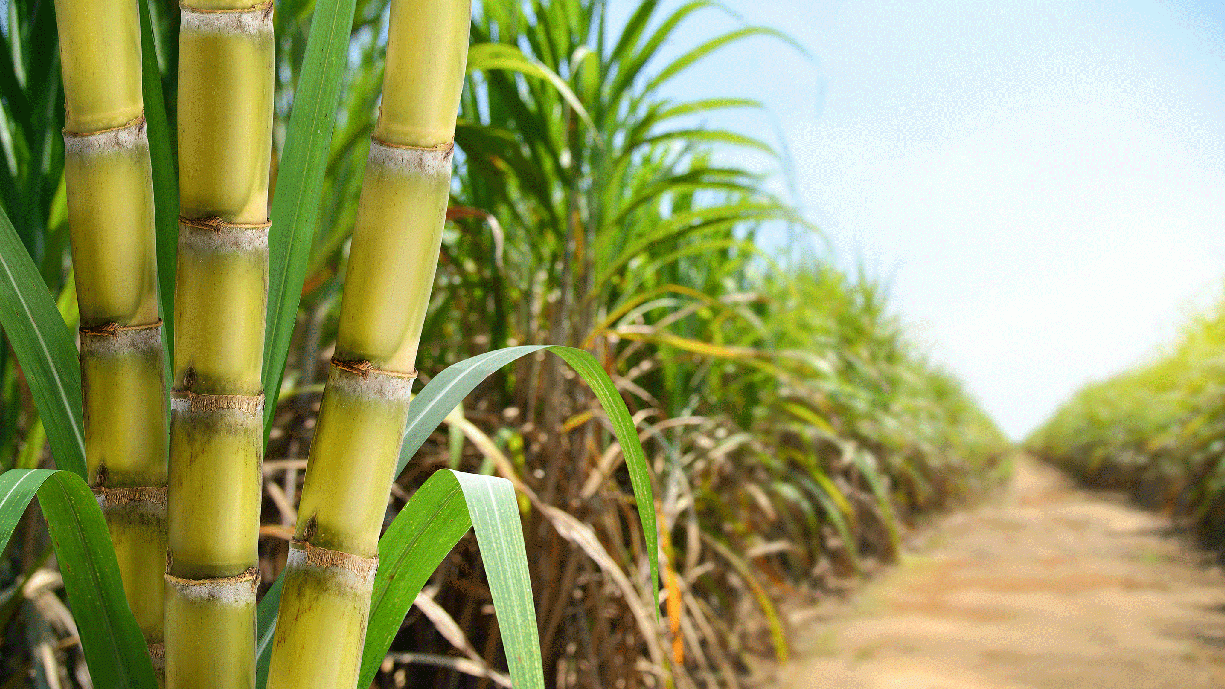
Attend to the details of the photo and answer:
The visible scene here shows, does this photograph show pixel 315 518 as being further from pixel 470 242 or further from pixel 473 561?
pixel 470 242

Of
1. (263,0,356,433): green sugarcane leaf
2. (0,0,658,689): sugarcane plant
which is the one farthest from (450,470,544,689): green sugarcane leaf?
(263,0,356,433): green sugarcane leaf

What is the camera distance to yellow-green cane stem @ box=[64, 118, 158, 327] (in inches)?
12.3

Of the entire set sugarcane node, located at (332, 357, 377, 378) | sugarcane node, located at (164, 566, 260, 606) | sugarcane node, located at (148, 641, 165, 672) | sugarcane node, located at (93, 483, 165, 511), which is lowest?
sugarcane node, located at (148, 641, 165, 672)

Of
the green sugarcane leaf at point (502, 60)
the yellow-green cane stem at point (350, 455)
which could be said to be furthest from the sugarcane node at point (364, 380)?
the green sugarcane leaf at point (502, 60)

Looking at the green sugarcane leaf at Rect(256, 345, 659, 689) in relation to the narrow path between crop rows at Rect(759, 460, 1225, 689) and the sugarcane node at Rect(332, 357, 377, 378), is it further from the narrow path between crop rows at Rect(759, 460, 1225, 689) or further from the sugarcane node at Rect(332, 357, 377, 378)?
the narrow path between crop rows at Rect(759, 460, 1225, 689)

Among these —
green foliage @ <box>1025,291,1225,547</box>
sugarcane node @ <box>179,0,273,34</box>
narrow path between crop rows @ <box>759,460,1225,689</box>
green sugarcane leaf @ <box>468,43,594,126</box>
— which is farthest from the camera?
green foliage @ <box>1025,291,1225,547</box>

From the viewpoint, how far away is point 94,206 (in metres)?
0.31

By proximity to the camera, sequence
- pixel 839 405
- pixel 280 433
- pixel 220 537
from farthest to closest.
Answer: pixel 839 405
pixel 280 433
pixel 220 537

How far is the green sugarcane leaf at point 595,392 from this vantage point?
1.24ft

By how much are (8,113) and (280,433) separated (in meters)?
0.47

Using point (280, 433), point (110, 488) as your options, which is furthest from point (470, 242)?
point (110, 488)

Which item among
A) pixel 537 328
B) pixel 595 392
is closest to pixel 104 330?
pixel 595 392

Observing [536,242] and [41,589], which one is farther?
[536,242]

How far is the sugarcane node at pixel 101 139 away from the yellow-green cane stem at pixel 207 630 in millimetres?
172
